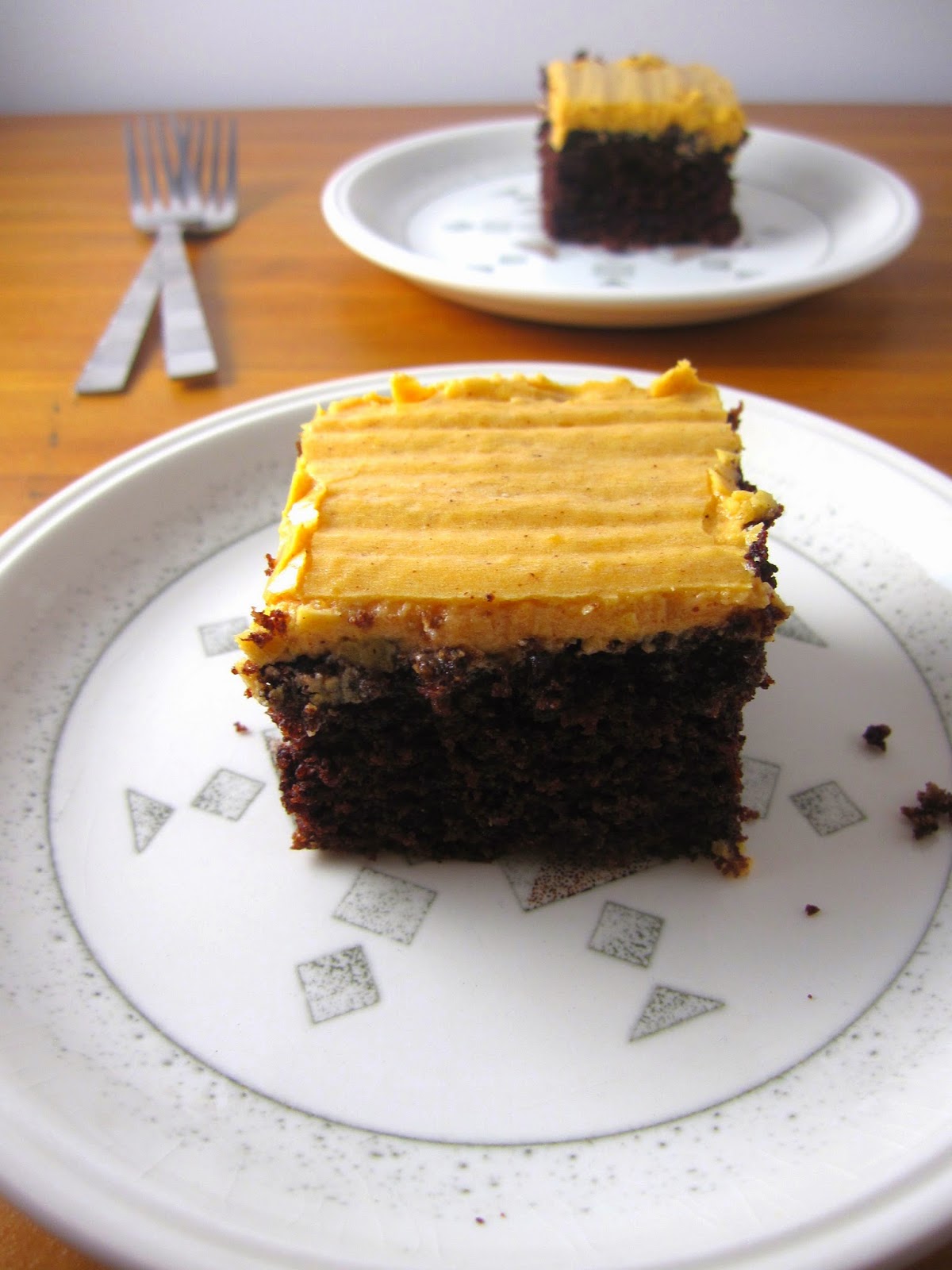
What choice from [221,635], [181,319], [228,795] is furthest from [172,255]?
[228,795]

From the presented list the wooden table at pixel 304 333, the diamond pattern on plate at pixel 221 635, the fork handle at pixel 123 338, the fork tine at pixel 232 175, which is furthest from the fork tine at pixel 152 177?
the diamond pattern on plate at pixel 221 635

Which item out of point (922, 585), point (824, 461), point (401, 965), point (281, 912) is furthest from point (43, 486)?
point (922, 585)

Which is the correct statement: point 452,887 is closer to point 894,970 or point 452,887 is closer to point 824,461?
point 894,970

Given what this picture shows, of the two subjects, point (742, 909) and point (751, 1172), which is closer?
point (751, 1172)

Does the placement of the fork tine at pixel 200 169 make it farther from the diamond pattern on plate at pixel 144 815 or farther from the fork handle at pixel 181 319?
the diamond pattern on plate at pixel 144 815

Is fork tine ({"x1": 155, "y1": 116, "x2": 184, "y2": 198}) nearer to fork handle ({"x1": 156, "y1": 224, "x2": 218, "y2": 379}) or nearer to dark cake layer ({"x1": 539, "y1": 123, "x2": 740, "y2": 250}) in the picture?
fork handle ({"x1": 156, "y1": 224, "x2": 218, "y2": 379})
